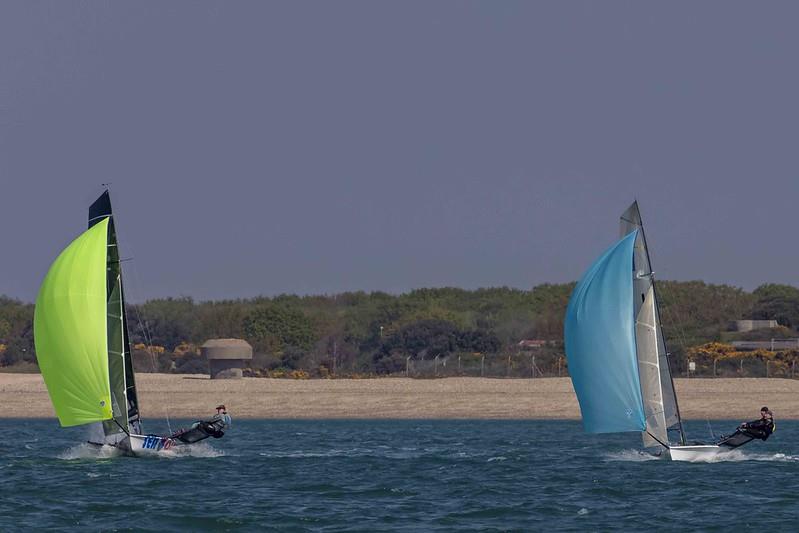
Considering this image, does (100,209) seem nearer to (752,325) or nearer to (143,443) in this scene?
(143,443)

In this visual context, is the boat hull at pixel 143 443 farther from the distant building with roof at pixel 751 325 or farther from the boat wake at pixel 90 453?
the distant building with roof at pixel 751 325

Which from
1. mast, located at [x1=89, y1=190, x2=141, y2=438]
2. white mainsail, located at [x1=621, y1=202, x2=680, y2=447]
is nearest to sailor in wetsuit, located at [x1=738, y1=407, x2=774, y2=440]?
white mainsail, located at [x1=621, y1=202, x2=680, y2=447]

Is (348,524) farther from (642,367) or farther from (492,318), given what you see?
(492,318)

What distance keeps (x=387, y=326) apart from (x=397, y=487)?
6505 centimetres

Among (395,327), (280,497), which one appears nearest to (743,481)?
(280,497)

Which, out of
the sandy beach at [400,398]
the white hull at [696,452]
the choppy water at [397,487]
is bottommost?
the choppy water at [397,487]

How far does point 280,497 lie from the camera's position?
35469 mm

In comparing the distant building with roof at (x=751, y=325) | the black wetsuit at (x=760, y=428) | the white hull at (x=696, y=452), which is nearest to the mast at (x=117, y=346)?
the white hull at (x=696, y=452)

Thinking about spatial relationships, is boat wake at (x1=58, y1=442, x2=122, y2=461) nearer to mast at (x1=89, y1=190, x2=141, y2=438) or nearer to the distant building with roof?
mast at (x1=89, y1=190, x2=141, y2=438)

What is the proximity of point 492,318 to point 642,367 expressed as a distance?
→ 6257 centimetres

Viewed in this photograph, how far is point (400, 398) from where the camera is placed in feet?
244

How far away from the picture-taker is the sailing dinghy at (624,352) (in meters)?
41.5

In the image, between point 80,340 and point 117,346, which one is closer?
point 80,340

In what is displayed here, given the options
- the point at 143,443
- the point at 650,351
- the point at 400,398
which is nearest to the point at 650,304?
the point at 650,351
